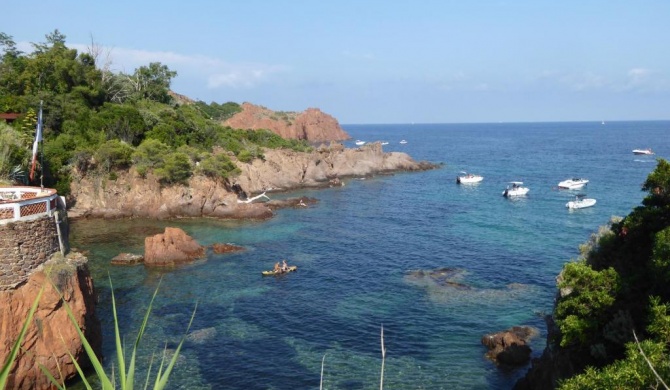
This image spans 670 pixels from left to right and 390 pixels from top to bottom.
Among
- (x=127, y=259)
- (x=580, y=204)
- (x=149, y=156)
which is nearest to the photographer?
(x=127, y=259)

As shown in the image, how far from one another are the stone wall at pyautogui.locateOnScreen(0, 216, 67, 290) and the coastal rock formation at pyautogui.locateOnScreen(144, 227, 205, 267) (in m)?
20.4

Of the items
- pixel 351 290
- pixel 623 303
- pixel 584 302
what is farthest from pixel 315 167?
pixel 623 303

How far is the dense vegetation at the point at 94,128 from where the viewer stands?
60.2m

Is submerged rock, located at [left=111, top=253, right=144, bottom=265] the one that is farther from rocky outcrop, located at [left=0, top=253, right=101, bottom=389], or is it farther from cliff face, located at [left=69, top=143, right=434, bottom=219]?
rocky outcrop, located at [left=0, top=253, right=101, bottom=389]

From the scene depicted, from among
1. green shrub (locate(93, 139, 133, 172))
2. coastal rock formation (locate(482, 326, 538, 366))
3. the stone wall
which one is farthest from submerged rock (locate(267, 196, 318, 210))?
the stone wall

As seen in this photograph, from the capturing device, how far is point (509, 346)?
2752cm

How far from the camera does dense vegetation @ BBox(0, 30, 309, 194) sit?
60.2 metres

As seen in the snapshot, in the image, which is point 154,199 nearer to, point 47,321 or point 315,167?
point 315,167

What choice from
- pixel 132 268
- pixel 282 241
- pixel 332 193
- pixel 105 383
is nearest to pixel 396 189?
pixel 332 193

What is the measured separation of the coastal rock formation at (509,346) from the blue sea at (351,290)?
0.64 metres

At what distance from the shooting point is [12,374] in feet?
67.2

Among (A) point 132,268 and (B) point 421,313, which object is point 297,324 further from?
(A) point 132,268

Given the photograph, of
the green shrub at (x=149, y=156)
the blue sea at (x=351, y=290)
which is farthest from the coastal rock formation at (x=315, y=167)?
the blue sea at (x=351, y=290)

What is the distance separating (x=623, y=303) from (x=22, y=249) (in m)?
23.5
